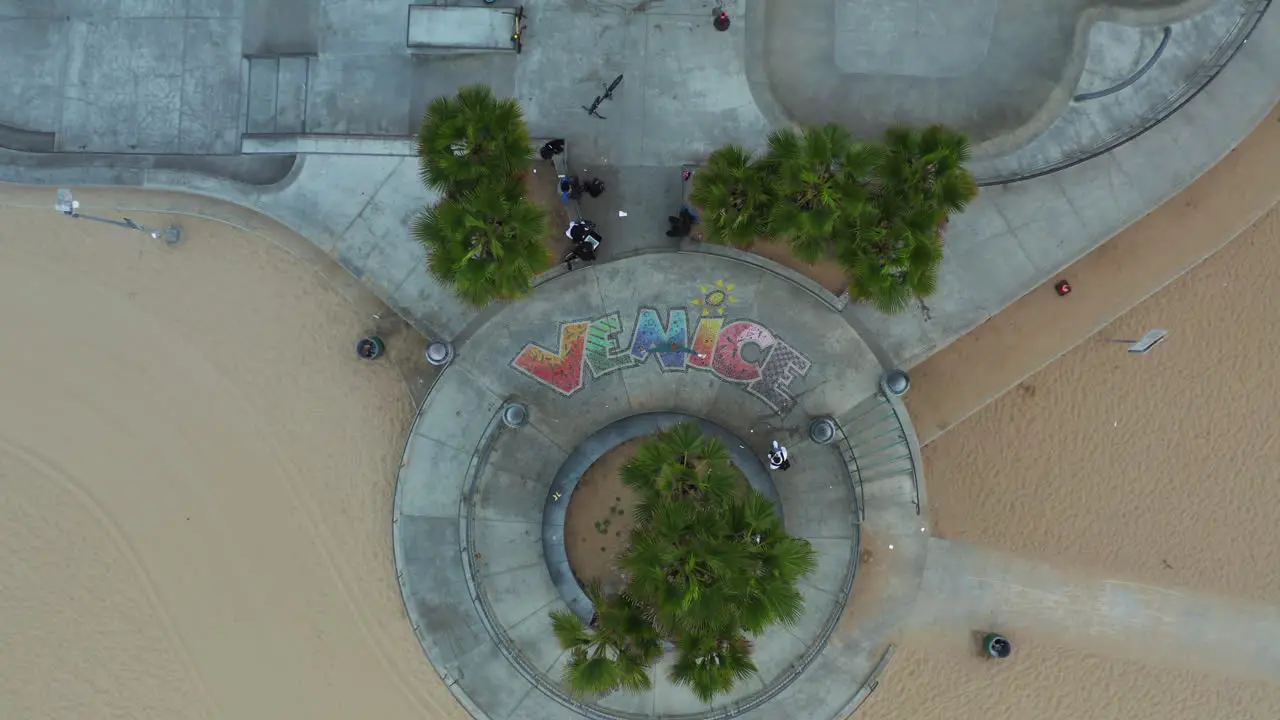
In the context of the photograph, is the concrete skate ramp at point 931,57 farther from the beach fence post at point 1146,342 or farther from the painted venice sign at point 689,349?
the beach fence post at point 1146,342

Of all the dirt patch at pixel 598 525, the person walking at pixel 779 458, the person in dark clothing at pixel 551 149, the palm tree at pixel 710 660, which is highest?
the person in dark clothing at pixel 551 149

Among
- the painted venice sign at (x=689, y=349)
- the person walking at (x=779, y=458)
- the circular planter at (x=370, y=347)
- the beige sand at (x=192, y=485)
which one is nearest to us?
the person walking at (x=779, y=458)

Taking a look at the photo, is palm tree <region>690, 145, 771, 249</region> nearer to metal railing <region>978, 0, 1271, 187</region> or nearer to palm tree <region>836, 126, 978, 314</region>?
palm tree <region>836, 126, 978, 314</region>

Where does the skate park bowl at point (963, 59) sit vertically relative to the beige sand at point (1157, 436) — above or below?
above

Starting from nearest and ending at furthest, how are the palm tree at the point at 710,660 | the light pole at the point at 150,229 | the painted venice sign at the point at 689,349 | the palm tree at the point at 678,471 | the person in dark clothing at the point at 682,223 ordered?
the palm tree at the point at 710,660, the palm tree at the point at 678,471, the person in dark clothing at the point at 682,223, the painted venice sign at the point at 689,349, the light pole at the point at 150,229

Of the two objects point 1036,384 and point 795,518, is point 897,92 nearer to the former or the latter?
point 1036,384

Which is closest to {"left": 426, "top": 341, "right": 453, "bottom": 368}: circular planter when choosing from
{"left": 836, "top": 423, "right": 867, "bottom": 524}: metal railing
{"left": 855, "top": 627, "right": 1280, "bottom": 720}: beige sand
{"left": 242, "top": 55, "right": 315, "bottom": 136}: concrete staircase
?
{"left": 242, "top": 55, "right": 315, "bottom": 136}: concrete staircase

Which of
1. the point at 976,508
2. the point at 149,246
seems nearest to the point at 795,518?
the point at 976,508

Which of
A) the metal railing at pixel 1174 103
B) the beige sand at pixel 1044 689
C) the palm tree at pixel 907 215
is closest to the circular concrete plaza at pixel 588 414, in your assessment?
the beige sand at pixel 1044 689
